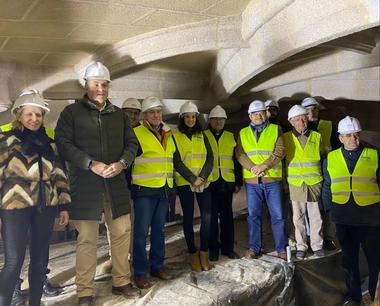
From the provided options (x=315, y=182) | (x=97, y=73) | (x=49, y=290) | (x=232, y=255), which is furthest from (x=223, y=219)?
(x=97, y=73)

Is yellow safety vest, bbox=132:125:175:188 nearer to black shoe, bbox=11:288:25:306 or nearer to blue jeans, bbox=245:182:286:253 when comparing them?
blue jeans, bbox=245:182:286:253

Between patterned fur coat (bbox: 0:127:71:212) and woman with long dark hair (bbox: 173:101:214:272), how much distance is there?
1.17 meters

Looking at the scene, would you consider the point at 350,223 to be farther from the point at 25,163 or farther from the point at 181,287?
the point at 25,163

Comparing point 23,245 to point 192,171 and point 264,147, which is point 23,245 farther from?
point 264,147

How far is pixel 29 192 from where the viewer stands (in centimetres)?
243

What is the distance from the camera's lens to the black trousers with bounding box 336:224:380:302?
10.5 feet

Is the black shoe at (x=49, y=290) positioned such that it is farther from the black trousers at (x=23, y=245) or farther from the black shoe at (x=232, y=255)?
the black shoe at (x=232, y=255)

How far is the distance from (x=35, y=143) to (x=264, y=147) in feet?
7.26

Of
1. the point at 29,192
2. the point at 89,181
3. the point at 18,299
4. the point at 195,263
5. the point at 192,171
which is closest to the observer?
the point at 29,192

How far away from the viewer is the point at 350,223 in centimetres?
325

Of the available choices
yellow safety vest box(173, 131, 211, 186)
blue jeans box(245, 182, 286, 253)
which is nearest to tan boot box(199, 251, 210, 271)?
blue jeans box(245, 182, 286, 253)

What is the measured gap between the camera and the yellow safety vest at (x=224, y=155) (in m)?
3.75

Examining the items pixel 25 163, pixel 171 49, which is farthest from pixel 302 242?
pixel 25 163

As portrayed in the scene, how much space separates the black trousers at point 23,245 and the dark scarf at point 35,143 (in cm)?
39
